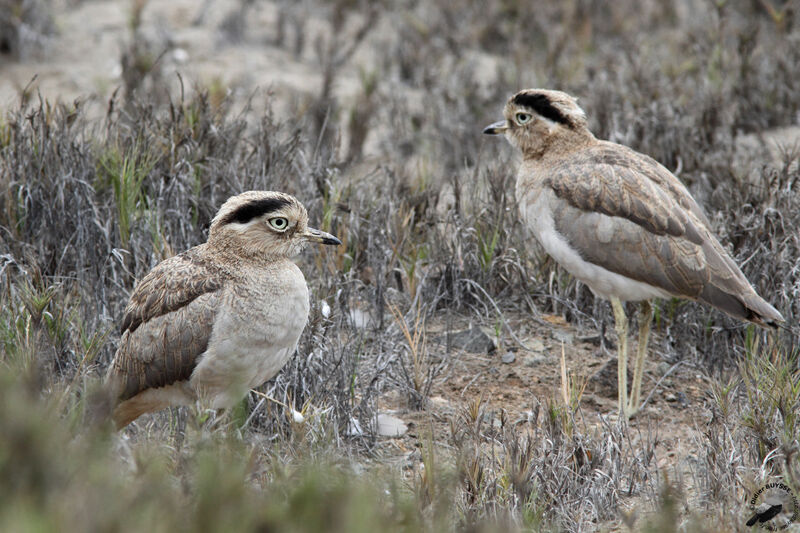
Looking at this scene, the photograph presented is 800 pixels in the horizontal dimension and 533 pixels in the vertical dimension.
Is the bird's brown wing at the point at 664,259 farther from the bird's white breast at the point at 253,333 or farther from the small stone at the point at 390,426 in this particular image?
the bird's white breast at the point at 253,333

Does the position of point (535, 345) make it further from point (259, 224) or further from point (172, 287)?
point (172, 287)

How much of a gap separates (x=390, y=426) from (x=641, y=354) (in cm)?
140

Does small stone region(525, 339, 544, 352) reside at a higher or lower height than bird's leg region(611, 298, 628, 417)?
lower

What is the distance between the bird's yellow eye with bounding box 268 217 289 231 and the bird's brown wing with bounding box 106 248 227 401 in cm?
31

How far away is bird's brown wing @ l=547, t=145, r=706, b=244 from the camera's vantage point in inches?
195

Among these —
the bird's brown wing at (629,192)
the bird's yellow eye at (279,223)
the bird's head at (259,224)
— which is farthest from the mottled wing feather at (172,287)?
the bird's brown wing at (629,192)

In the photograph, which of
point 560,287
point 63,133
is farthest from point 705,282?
point 63,133

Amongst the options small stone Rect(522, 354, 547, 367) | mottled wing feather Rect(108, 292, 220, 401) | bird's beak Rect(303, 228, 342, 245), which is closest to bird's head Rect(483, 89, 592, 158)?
small stone Rect(522, 354, 547, 367)

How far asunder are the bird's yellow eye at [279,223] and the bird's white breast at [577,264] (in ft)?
4.87

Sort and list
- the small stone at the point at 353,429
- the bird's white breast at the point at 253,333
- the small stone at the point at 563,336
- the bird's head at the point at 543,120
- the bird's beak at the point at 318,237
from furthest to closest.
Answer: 1. the small stone at the point at 563,336
2. the bird's head at the point at 543,120
3. the small stone at the point at 353,429
4. the bird's beak at the point at 318,237
5. the bird's white breast at the point at 253,333

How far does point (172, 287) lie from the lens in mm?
4262

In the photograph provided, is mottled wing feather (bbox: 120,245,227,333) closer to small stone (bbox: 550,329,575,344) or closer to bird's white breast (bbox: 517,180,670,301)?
bird's white breast (bbox: 517,180,670,301)

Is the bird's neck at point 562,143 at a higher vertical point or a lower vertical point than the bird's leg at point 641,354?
higher

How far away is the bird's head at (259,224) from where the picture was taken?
4266mm
